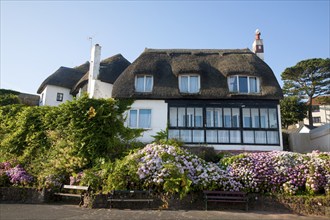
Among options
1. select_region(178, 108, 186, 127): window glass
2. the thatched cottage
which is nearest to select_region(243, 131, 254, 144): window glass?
the thatched cottage

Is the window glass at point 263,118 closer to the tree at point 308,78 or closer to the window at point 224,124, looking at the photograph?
the window at point 224,124

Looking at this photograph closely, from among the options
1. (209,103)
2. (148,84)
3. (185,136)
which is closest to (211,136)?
(185,136)

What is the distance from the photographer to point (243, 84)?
61.8 feet

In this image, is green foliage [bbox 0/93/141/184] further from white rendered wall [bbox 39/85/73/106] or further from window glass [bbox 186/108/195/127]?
white rendered wall [bbox 39/85/73/106]

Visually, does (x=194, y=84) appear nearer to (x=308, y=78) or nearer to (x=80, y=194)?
(x=80, y=194)

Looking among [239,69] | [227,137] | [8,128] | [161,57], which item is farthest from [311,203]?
[8,128]

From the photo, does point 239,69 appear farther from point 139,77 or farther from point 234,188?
point 234,188

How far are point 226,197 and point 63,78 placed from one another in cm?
2370

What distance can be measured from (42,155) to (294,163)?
12.8 m

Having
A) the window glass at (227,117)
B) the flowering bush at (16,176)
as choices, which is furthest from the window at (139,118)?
the flowering bush at (16,176)

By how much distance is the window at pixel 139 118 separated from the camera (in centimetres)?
Answer: 1833

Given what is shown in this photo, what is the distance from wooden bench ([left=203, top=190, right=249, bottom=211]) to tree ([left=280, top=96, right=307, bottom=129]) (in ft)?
107

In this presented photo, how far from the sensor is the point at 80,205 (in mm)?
10953

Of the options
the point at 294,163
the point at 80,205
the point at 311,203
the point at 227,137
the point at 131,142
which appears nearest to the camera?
the point at 311,203
